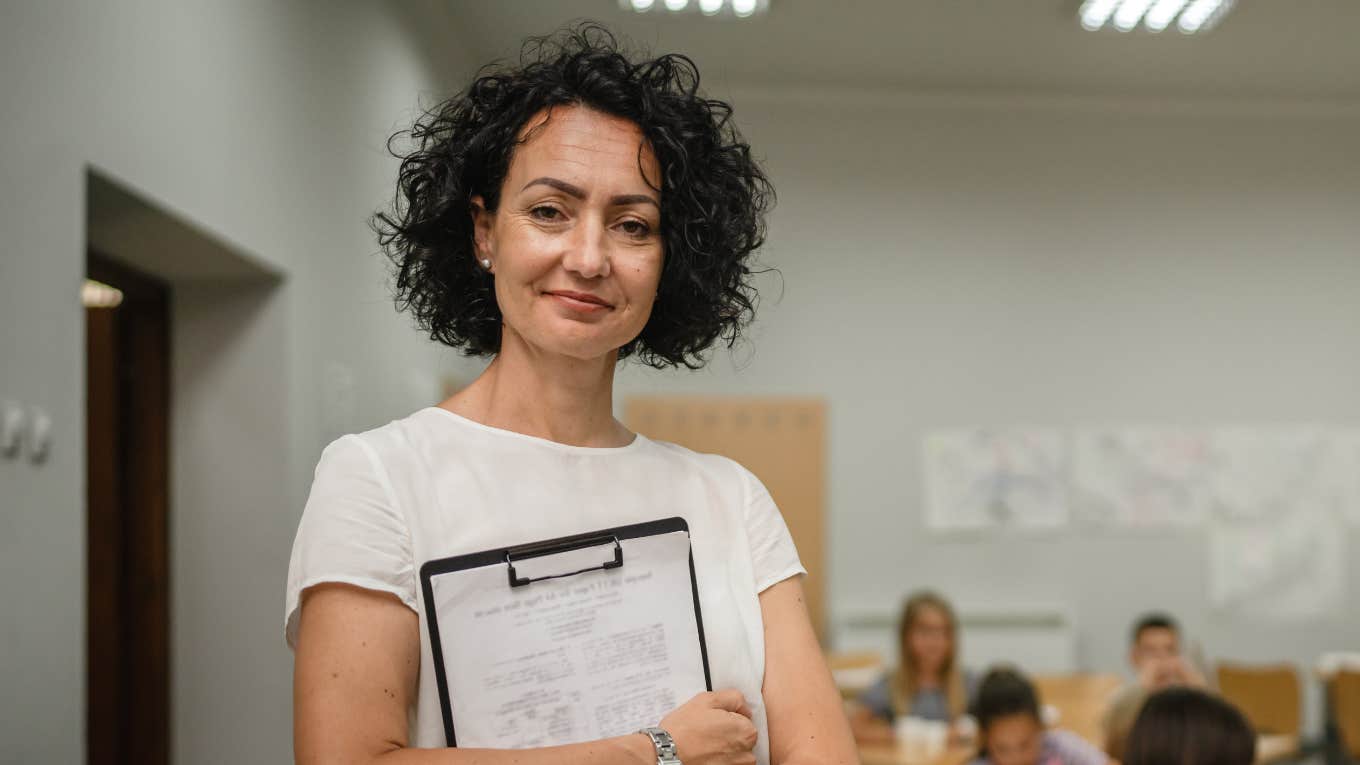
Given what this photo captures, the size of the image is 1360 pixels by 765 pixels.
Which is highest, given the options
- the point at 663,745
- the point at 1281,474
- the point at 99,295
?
the point at 99,295

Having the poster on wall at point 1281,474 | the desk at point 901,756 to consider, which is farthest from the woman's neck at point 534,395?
the poster on wall at point 1281,474

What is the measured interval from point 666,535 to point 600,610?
4.5 inches

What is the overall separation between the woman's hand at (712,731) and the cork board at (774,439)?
5.17 metres

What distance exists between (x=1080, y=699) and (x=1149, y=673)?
50 cm

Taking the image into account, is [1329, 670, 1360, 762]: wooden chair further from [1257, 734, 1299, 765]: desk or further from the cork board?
the cork board

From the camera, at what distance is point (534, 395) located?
128 cm

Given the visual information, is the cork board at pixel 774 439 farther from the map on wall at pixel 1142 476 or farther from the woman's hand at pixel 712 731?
the woman's hand at pixel 712 731

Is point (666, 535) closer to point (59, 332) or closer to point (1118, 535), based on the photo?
point (59, 332)

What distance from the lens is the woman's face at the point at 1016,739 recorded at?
3.38 m

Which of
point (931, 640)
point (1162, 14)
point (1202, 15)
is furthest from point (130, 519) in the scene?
point (1202, 15)

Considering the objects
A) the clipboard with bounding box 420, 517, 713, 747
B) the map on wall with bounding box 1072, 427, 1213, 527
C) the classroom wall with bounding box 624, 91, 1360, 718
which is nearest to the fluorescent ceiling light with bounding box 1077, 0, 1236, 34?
the classroom wall with bounding box 624, 91, 1360, 718

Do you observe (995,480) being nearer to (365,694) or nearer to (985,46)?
(985,46)

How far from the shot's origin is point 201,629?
11.4 ft

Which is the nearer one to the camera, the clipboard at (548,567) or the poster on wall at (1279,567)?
the clipboard at (548,567)
